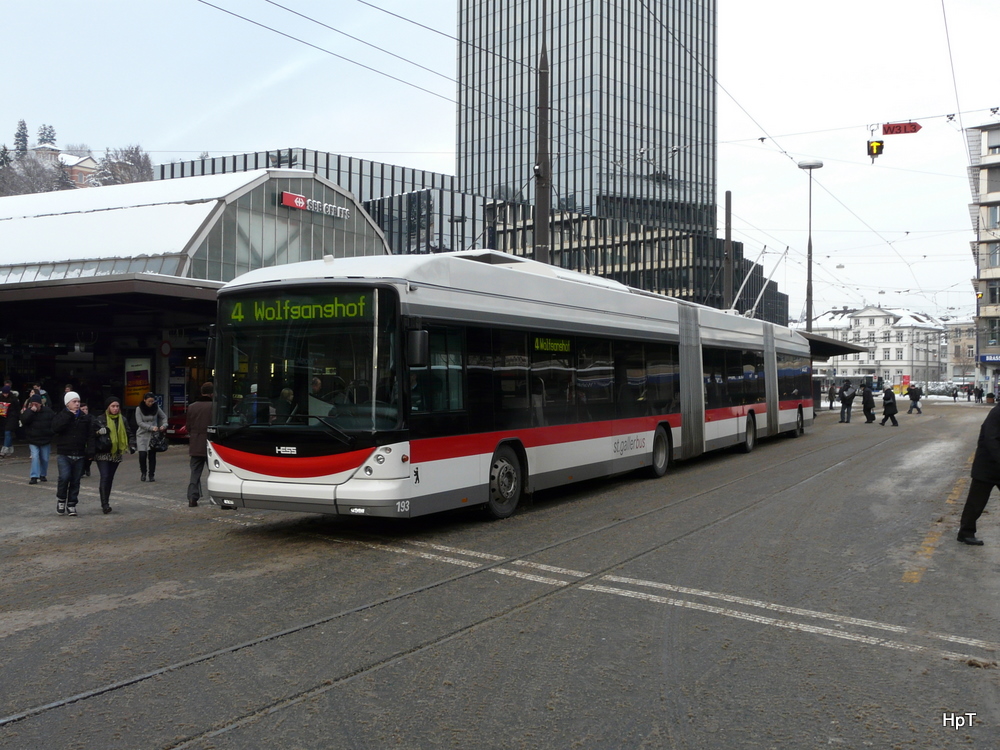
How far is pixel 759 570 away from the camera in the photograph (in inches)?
307

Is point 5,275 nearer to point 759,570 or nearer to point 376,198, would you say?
point 759,570

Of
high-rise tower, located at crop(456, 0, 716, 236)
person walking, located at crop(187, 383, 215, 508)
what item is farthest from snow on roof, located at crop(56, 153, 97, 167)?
person walking, located at crop(187, 383, 215, 508)

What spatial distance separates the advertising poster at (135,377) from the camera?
2625 centimetres

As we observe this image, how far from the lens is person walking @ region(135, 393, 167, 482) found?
1498 centimetres

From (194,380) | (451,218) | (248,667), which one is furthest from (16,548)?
(451,218)

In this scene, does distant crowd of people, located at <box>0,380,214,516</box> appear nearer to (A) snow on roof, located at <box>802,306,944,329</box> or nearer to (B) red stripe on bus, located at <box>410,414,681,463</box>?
(B) red stripe on bus, located at <box>410,414,681,463</box>

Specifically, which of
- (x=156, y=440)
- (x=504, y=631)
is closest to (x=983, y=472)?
(x=504, y=631)

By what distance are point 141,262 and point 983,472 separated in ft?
96.2

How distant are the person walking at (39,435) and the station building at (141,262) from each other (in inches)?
196

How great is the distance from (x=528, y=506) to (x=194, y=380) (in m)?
19.3

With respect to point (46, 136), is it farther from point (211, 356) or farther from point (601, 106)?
point (211, 356)

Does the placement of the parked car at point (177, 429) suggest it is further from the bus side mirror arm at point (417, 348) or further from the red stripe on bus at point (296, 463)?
the bus side mirror arm at point (417, 348)

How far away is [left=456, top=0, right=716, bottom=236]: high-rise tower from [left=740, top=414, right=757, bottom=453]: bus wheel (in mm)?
55011

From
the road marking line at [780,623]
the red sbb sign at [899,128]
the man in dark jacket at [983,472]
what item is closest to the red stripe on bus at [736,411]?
the red sbb sign at [899,128]
